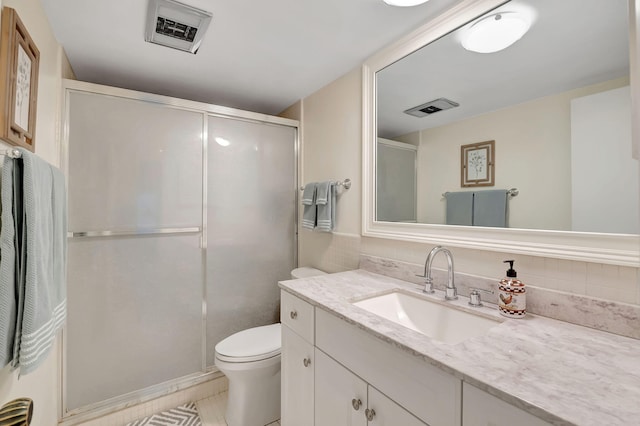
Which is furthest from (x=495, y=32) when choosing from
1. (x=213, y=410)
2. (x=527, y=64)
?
(x=213, y=410)

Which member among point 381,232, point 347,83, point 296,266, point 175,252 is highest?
point 347,83

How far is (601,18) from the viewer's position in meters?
0.94

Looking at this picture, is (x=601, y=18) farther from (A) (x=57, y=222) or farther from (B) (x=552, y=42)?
(A) (x=57, y=222)

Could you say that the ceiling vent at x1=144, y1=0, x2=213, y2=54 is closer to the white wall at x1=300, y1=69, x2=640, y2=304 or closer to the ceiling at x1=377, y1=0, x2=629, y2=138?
the white wall at x1=300, y1=69, x2=640, y2=304

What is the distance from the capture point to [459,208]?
4.30 ft

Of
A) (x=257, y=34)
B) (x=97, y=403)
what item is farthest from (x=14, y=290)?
(x=257, y=34)

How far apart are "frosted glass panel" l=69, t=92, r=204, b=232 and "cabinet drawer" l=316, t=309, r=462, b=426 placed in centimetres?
139

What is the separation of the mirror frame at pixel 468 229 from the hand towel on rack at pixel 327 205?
257mm

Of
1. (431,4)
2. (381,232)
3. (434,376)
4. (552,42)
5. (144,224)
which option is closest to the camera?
(434,376)

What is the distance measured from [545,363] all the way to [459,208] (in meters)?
0.73

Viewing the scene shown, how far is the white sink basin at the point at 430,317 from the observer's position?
1.07 meters

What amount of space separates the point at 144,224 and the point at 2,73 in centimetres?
110

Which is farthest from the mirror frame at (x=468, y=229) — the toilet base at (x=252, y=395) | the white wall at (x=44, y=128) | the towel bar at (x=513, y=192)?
the white wall at (x=44, y=128)

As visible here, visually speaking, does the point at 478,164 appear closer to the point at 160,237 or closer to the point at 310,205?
the point at 310,205
